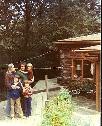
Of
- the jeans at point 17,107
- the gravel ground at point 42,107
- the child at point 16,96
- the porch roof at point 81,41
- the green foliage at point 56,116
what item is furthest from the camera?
the porch roof at point 81,41

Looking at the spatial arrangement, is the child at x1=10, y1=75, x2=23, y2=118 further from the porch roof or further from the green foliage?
the porch roof

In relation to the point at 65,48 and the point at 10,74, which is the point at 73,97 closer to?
the point at 65,48

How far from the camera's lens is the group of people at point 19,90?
836cm

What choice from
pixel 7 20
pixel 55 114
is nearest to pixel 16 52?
pixel 7 20

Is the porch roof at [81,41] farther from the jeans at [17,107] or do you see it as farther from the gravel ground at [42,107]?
the jeans at [17,107]

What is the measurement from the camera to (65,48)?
13000 mm

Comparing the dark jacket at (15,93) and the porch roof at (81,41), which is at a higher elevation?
the porch roof at (81,41)

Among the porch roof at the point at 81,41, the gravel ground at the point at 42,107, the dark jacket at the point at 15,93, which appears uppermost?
the porch roof at the point at 81,41

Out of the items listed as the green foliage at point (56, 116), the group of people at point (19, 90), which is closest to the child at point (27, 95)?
the group of people at point (19, 90)

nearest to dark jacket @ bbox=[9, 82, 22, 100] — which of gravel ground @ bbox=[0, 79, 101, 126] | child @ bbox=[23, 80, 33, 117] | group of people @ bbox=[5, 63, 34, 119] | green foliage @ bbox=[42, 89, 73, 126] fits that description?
group of people @ bbox=[5, 63, 34, 119]

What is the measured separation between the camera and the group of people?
836 centimetres

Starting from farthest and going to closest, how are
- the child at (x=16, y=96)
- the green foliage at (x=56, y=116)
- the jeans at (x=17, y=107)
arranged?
1. the jeans at (x=17, y=107)
2. the child at (x=16, y=96)
3. the green foliage at (x=56, y=116)

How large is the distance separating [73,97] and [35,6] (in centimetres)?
406

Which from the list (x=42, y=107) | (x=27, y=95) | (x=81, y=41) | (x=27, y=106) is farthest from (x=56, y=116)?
(x=81, y=41)
